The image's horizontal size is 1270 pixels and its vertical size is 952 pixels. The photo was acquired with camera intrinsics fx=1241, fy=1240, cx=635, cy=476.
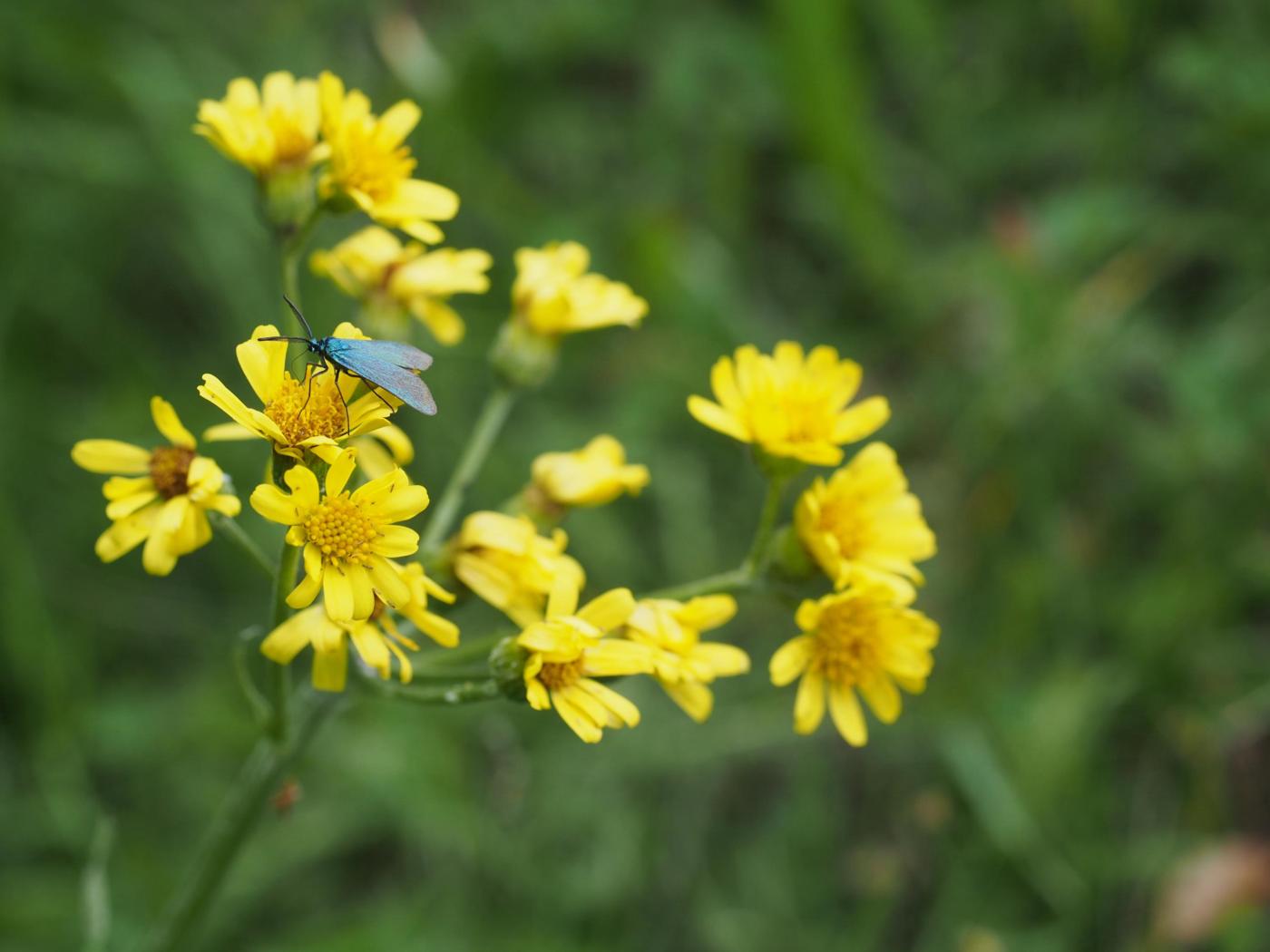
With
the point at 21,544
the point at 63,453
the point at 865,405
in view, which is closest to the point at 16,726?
the point at 21,544

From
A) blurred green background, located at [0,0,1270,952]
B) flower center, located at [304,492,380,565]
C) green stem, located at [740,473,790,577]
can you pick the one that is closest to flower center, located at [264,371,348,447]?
flower center, located at [304,492,380,565]

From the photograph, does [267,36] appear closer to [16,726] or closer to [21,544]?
[21,544]

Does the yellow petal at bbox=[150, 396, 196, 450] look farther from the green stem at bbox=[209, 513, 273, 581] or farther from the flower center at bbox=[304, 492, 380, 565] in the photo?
the flower center at bbox=[304, 492, 380, 565]

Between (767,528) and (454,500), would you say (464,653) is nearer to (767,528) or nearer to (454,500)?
(454,500)

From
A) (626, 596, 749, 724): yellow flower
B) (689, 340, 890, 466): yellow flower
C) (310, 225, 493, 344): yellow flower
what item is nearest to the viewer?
(626, 596, 749, 724): yellow flower

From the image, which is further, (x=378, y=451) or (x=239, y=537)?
(x=378, y=451)

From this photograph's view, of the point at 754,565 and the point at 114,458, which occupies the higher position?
the point at 114,458

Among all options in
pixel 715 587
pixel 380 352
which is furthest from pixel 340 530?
pixel 715 587
